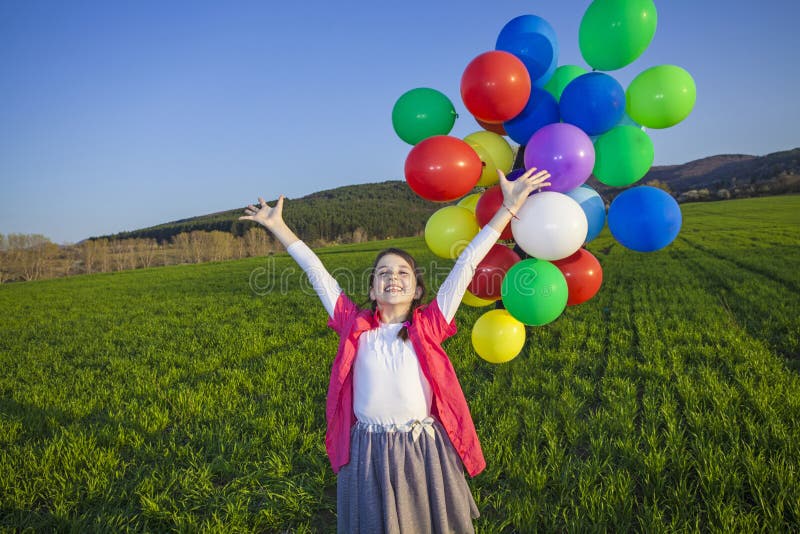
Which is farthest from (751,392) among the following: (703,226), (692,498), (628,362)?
(703,226)

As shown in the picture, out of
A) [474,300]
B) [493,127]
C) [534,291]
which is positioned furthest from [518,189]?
[474,300]

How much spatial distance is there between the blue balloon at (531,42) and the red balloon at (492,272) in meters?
1.17

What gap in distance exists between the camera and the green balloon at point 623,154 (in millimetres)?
2279

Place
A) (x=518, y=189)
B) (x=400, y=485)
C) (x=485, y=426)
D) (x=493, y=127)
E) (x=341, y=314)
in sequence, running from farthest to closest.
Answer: (x=485, y=426), (x=493, y=127), (x=341, y=314), (x=518, y=189), (x=400, y=485)

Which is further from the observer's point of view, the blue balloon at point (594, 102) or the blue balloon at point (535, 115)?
the blue balloon at point (535, 115)

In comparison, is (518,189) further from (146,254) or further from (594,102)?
(146,254)

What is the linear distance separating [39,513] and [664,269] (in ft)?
52.6

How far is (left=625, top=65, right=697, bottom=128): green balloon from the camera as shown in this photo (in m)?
2.21

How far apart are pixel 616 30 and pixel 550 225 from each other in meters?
1.25

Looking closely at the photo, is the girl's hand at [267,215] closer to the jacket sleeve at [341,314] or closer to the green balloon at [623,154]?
the jacket sleeve at [341,314]

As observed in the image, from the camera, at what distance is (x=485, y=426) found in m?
3.53

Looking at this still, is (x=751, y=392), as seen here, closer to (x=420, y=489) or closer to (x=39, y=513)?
(x=420, y=489)

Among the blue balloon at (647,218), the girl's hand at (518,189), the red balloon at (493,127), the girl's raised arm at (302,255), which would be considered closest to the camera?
the girl's hand at (518,189)

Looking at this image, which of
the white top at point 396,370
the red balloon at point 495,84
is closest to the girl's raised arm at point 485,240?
the white top at point 396,370
